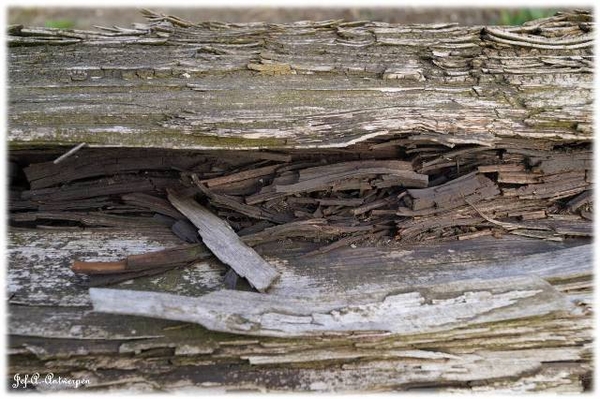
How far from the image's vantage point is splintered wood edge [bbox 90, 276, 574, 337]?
1.86 meters

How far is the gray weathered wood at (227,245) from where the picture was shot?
6.91 ft

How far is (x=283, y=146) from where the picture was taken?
2045 mm

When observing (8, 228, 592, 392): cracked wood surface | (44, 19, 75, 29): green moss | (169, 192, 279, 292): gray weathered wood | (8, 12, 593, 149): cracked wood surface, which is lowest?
(8, 228, 592, 392): cracked wood surface

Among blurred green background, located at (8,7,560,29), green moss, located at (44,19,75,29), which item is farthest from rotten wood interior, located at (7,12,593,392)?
blurred green background, located at (8,7,560,29)

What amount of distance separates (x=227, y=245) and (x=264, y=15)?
3656 mm

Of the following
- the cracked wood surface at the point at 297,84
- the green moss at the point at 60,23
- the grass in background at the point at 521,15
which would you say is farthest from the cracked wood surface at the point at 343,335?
the green moss at the point at 60,23

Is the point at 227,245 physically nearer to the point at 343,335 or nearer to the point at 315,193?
the point at 315,193

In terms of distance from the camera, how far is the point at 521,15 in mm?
4785

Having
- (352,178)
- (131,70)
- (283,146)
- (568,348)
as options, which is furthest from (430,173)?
(131,70)

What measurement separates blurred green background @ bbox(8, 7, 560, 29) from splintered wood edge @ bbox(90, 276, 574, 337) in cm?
364

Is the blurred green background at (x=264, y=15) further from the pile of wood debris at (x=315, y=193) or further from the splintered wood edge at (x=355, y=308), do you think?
the splintered wood edge at (x=355, y=308)

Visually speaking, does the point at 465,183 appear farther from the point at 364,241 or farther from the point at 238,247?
the point at 238,247

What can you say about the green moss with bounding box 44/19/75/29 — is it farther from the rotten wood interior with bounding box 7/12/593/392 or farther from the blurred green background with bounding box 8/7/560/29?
the rotten wood interior with bounding box 7/12/593/392

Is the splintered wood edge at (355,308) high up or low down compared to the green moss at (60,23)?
down
